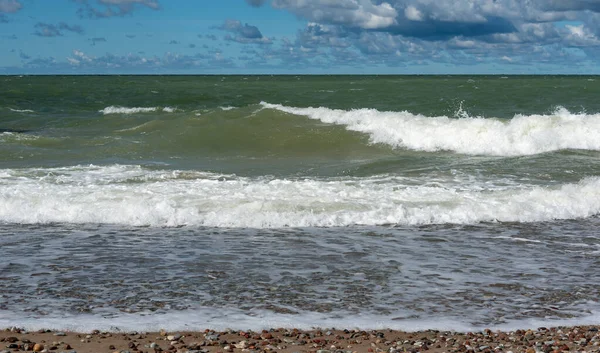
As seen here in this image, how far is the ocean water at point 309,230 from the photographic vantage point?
6.62 m

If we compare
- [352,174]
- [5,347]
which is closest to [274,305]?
[5,347]

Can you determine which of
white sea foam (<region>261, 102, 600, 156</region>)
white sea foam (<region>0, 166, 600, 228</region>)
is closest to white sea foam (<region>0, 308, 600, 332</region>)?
white sea foam (<region>0, 166, 600, 228</region>)

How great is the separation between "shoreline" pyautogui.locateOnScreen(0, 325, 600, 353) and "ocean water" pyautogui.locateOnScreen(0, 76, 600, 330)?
24cm

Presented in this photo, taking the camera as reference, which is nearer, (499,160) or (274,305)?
(274,305)

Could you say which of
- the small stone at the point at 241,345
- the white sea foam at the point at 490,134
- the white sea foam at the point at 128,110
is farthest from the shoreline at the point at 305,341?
the white sea foam at the point at 128,110

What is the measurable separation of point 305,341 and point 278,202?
245 inches

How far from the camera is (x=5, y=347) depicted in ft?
17.3

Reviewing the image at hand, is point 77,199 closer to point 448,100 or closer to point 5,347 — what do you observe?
point 5,347

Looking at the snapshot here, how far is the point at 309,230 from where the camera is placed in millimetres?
10406

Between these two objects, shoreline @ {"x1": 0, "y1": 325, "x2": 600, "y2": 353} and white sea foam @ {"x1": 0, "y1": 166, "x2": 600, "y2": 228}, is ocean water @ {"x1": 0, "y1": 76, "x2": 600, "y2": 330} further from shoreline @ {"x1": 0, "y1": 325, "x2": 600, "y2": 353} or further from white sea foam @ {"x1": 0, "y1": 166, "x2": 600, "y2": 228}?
shoreline @ {"x1": 0, "y1": 325, "x2": 600, "y2": 353}

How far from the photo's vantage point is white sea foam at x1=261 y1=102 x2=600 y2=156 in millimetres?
20938

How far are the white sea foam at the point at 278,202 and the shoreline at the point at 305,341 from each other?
4978 mm

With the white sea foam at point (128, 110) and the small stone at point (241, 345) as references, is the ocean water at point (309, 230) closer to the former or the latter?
the small stone at point (241, 345)

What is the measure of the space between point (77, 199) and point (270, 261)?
5099 mm
